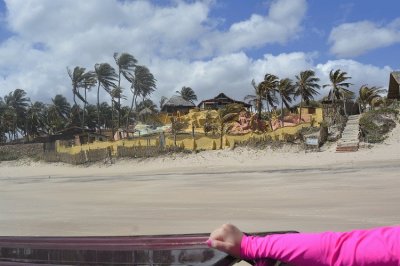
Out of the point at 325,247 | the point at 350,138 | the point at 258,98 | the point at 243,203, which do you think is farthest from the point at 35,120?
the point at 325,247

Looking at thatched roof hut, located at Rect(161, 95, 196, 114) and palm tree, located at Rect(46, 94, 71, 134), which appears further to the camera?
palm tree, located at Rect(46, 94, 71, 134)

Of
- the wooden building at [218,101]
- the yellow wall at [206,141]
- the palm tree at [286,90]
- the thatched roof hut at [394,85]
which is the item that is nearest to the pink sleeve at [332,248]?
the yellow wall at [206,141]

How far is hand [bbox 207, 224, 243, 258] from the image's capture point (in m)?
2.68

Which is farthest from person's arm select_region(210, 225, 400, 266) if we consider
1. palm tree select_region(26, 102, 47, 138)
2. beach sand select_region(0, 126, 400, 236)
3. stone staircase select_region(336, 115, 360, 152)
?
palm tree select_region(26, 102, 47, 138)

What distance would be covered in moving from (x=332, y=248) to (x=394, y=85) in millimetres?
31876

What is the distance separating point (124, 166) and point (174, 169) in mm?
4868

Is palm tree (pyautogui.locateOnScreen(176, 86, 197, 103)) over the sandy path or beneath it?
over

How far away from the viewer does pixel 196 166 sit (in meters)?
26.6

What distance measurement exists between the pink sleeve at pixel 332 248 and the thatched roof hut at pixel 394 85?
28.6m

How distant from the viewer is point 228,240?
8.85 feet

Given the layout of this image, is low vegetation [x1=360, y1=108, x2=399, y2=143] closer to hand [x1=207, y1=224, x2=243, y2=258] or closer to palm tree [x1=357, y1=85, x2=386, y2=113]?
palm tree [x1=357, y1=85, x2=386, y2=113]

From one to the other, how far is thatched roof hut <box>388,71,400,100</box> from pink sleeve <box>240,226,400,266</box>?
28.6 meters

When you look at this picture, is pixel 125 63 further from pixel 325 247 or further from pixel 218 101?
pixel 325 247

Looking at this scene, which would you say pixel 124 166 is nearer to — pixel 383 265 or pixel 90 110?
pixel 383 265
